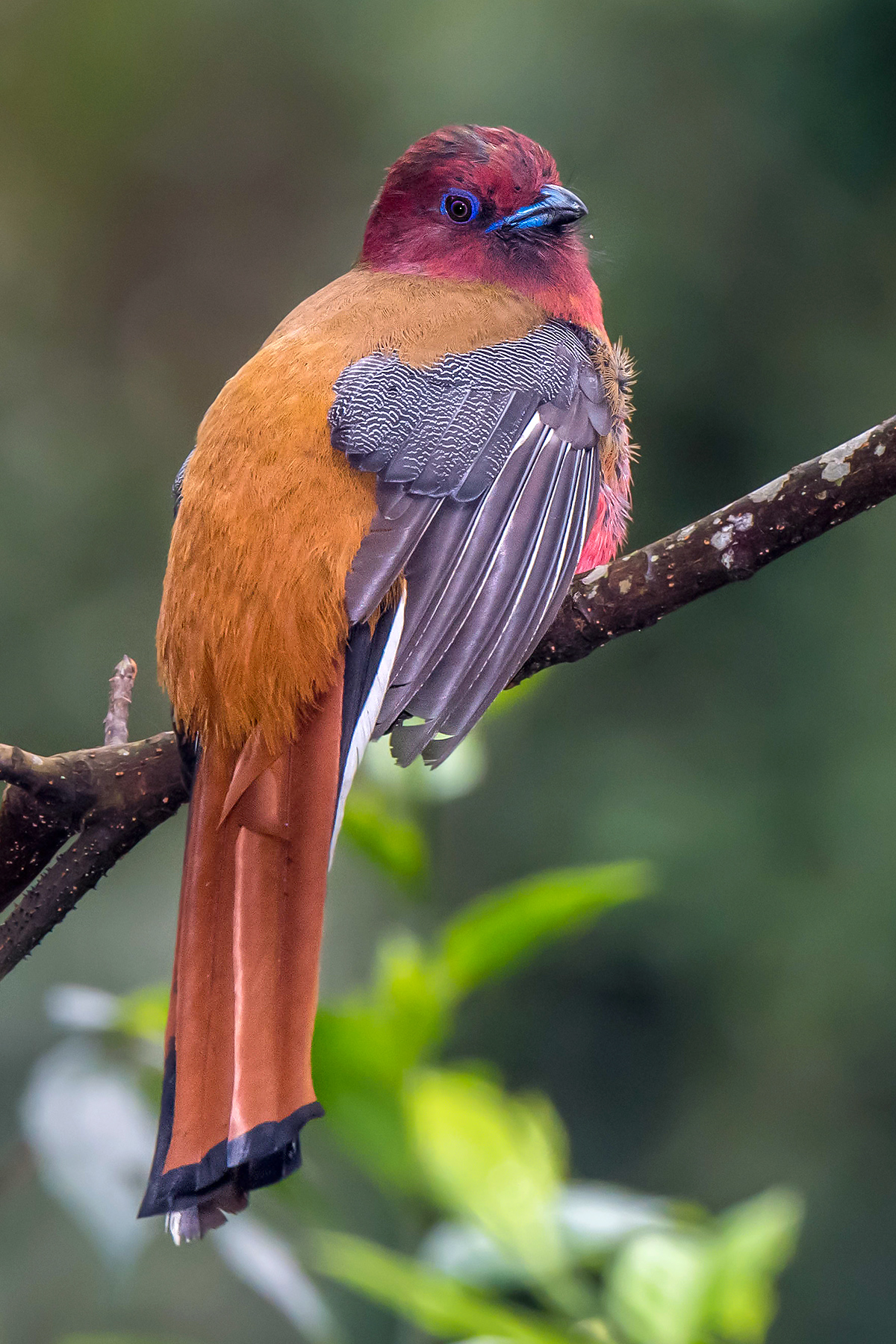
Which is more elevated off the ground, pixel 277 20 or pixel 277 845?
pixel 277 20

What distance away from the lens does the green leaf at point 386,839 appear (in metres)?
1.74

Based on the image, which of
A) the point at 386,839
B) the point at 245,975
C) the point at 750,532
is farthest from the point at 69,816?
the point at 750,532

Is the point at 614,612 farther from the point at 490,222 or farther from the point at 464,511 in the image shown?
the point at 490,222

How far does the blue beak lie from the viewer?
2129 mm

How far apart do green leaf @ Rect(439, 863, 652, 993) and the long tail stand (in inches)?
14.6

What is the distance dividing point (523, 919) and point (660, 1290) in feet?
1.41

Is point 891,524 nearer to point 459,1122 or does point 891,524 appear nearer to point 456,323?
point 456,323

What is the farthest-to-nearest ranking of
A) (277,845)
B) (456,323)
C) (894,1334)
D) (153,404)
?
(153,404) < (894,1334) < (456,323) < (277,845)

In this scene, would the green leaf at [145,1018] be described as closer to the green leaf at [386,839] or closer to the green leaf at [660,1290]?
the green leaf at [386,839]

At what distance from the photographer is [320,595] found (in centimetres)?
148

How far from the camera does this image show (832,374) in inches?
159

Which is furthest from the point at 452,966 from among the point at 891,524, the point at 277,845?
the point at 891,524

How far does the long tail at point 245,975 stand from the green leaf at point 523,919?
37 cm

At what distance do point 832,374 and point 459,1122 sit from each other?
9.88ft
